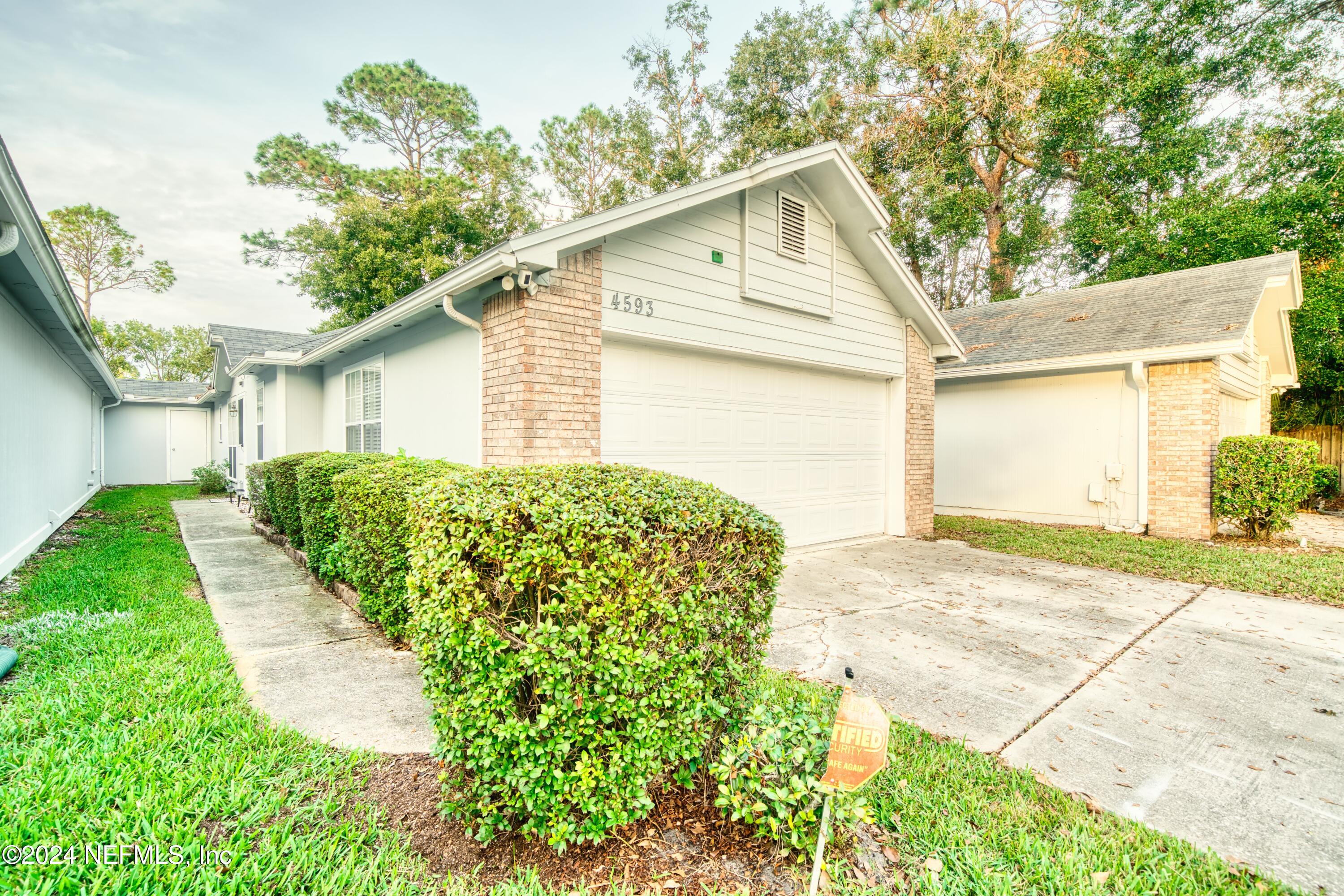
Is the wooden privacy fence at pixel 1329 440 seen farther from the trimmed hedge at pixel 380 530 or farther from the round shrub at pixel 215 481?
the round shrub at pixel 215 481

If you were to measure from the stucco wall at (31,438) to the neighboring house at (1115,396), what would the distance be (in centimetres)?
1293

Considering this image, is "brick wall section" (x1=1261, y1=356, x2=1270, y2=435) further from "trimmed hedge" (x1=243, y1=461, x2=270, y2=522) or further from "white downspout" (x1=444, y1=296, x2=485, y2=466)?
"trimmed hedge" (x1=243, y1=461, x2=270, y2=522)

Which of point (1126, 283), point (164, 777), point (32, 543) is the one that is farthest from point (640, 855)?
point (1126, 283)

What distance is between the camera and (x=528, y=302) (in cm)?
511

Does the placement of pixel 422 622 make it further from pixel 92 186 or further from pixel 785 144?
pixel 92 186

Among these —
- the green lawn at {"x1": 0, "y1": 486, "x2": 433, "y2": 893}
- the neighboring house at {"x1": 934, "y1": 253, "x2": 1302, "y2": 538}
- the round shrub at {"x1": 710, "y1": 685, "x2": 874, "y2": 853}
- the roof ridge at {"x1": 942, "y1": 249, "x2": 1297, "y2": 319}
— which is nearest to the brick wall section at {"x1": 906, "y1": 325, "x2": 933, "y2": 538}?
the neighboring house at {"x1": 934, "y1": 253, "x2": 1302, "y2": 538}

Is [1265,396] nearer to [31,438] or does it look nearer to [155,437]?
[31,438]

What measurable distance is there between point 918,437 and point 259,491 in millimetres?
10613

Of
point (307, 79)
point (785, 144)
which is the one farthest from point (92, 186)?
point (785, 144)

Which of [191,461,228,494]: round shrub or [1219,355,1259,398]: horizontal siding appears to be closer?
[1219,355,1259,398]: horizontal siding

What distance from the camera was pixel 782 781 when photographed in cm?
213

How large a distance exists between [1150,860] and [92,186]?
1102 inches

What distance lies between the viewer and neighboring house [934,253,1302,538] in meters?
8.89

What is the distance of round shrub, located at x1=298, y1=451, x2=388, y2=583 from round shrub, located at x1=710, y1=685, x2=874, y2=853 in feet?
14.5
